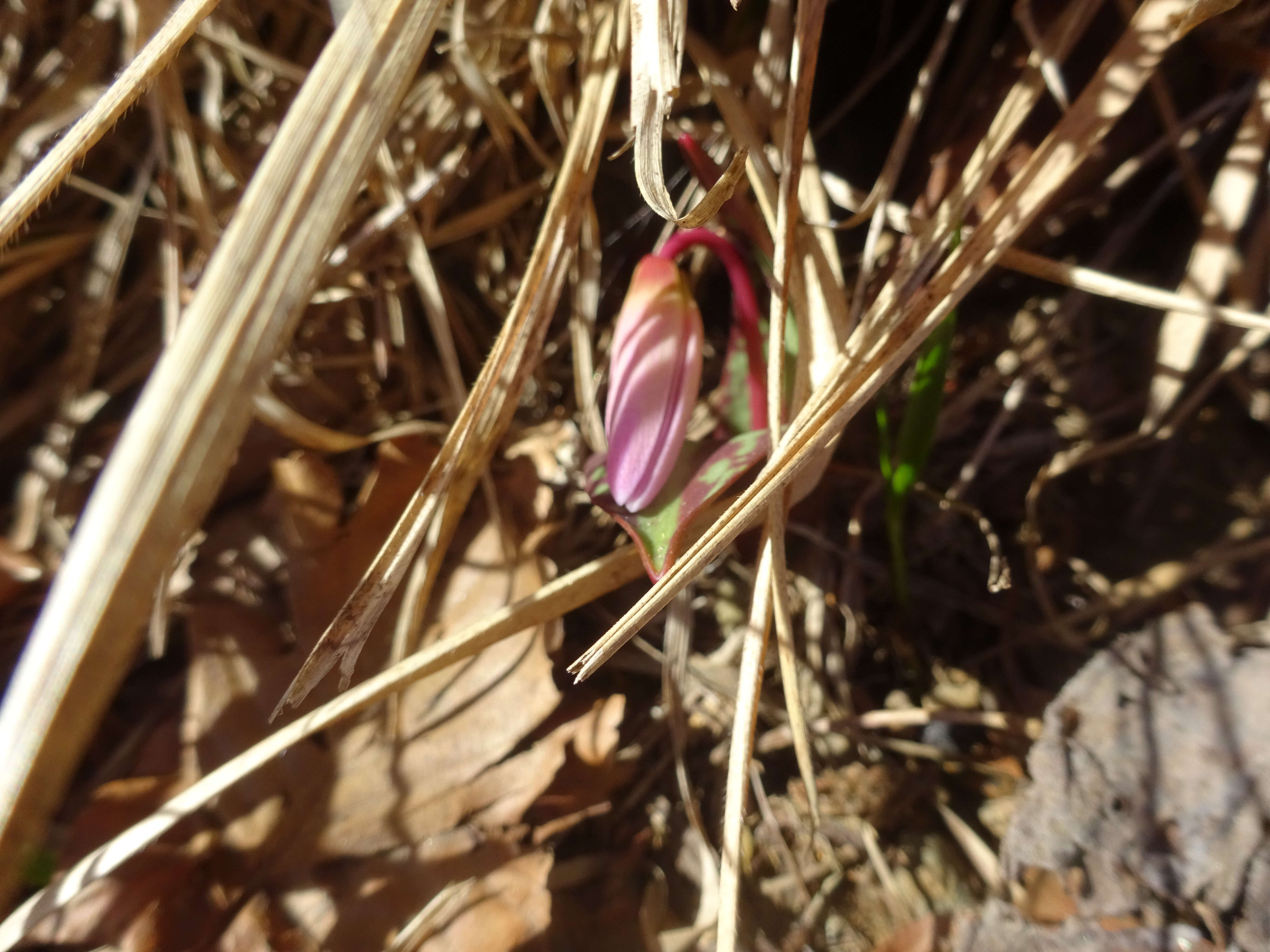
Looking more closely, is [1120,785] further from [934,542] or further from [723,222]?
[723,222]

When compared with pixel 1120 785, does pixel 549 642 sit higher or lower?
lower

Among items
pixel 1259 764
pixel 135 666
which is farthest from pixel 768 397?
pixel 135 666

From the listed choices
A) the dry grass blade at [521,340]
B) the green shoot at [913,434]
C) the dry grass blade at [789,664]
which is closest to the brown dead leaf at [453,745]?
the dry grass blade at [521,340]

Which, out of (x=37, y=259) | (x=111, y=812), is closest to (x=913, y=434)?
(x=111, y=812)

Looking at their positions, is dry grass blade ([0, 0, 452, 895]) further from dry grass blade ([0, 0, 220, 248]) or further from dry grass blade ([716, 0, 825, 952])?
dry grass blade ([716, 0, 825, 952])

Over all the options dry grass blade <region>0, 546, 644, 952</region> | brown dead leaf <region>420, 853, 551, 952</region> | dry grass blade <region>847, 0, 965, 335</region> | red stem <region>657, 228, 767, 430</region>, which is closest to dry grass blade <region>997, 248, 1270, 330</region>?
dry grass blade <region>847, 0, 965, 335</region>

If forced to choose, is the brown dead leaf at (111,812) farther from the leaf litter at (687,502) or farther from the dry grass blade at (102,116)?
the dry grass blade at (102,116)
